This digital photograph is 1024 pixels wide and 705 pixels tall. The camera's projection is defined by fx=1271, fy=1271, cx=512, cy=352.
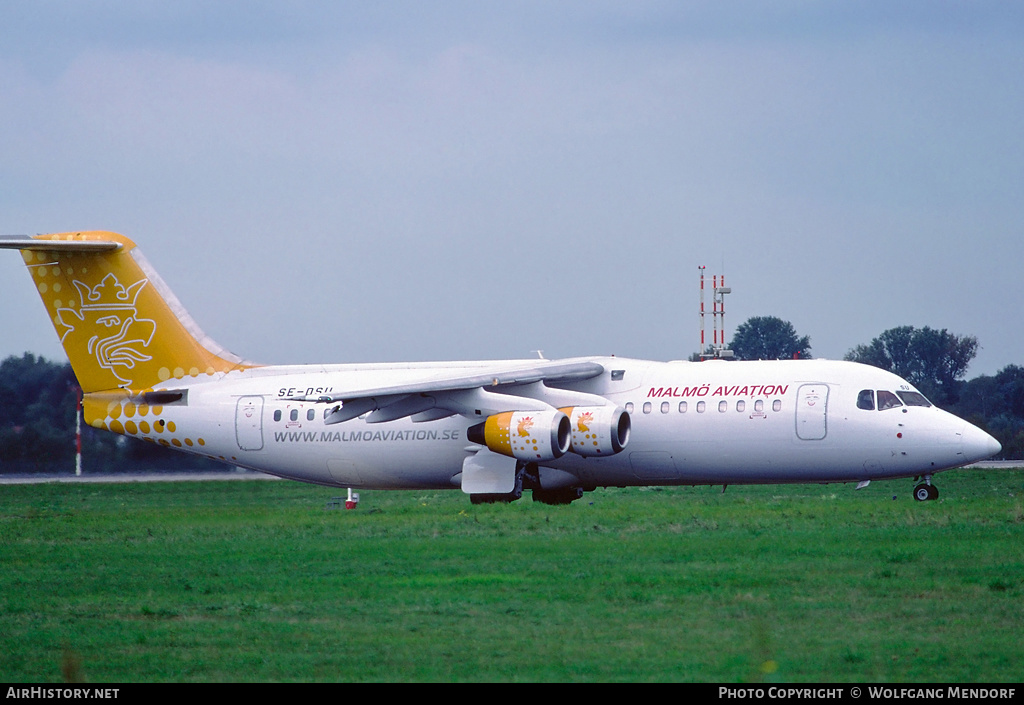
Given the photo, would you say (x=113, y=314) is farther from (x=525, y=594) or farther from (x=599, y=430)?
(x=525, y=594)

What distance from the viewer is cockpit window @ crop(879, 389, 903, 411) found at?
22312 mm

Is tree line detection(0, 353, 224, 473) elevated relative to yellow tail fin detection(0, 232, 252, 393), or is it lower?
lower

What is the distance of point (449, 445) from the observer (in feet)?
80.7

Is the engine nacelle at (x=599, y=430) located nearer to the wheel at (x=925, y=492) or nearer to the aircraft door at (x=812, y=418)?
the aircraft door at (x=812, y=418)

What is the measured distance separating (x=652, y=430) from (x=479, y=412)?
10.7 feet

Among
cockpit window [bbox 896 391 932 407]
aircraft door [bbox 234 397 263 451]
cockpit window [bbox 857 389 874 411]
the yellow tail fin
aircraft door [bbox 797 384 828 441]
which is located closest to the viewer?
aircraft door [bbox 797 384 828 441]

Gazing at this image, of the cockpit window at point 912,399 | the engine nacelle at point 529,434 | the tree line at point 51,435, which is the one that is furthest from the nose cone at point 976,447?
the tree line at point 51,435

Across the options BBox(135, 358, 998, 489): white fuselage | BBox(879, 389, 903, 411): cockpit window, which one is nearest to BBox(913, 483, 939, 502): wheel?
BBox(135, 358, 998, 489): white fuselage

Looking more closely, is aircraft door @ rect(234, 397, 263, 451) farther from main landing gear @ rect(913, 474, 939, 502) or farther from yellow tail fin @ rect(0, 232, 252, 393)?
main landing gear @ rect(913, 474, 939, 502)

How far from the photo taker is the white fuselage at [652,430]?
22.2 meters

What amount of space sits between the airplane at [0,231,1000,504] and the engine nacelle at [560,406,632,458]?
3 centimetres

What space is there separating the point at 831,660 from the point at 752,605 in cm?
282

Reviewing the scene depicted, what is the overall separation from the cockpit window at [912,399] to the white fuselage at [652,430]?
123mm

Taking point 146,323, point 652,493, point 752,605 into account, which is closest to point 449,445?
point 146,323
